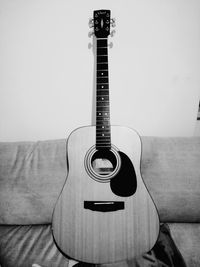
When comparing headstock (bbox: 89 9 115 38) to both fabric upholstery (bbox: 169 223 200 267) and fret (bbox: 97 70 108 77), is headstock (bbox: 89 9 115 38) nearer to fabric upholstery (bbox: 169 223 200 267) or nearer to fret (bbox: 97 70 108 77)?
fret (bbox: 97 70 108 77)

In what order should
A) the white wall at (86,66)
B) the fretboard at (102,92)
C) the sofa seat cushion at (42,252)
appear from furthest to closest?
1. the white wall at (86,66)
2. the fretboard at (102,92)
3. the sofa seat cushion at (42,252)

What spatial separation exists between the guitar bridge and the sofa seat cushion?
232 mm

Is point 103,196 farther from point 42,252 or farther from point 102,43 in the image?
point 102,43

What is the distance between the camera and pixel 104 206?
864 mm

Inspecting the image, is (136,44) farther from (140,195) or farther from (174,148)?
(140,195)

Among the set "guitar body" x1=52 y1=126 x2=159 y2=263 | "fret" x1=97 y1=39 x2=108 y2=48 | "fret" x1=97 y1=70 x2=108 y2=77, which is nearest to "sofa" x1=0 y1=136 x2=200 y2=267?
"guitar body" x1=52 y1=126 x2=159 y2=263

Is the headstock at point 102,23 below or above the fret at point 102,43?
above

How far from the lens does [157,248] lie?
862 mm

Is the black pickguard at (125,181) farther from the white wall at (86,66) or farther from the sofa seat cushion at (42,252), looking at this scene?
the white wall at (86,66)

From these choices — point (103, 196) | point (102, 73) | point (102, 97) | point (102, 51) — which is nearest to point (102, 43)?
point (102, 51)

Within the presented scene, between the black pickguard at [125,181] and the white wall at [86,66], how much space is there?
18.5 inches

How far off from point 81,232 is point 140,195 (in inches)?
13.0

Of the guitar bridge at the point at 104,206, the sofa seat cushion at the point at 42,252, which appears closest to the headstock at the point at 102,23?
the guitar bridge at the point at 104,206

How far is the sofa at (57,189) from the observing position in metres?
1.01
